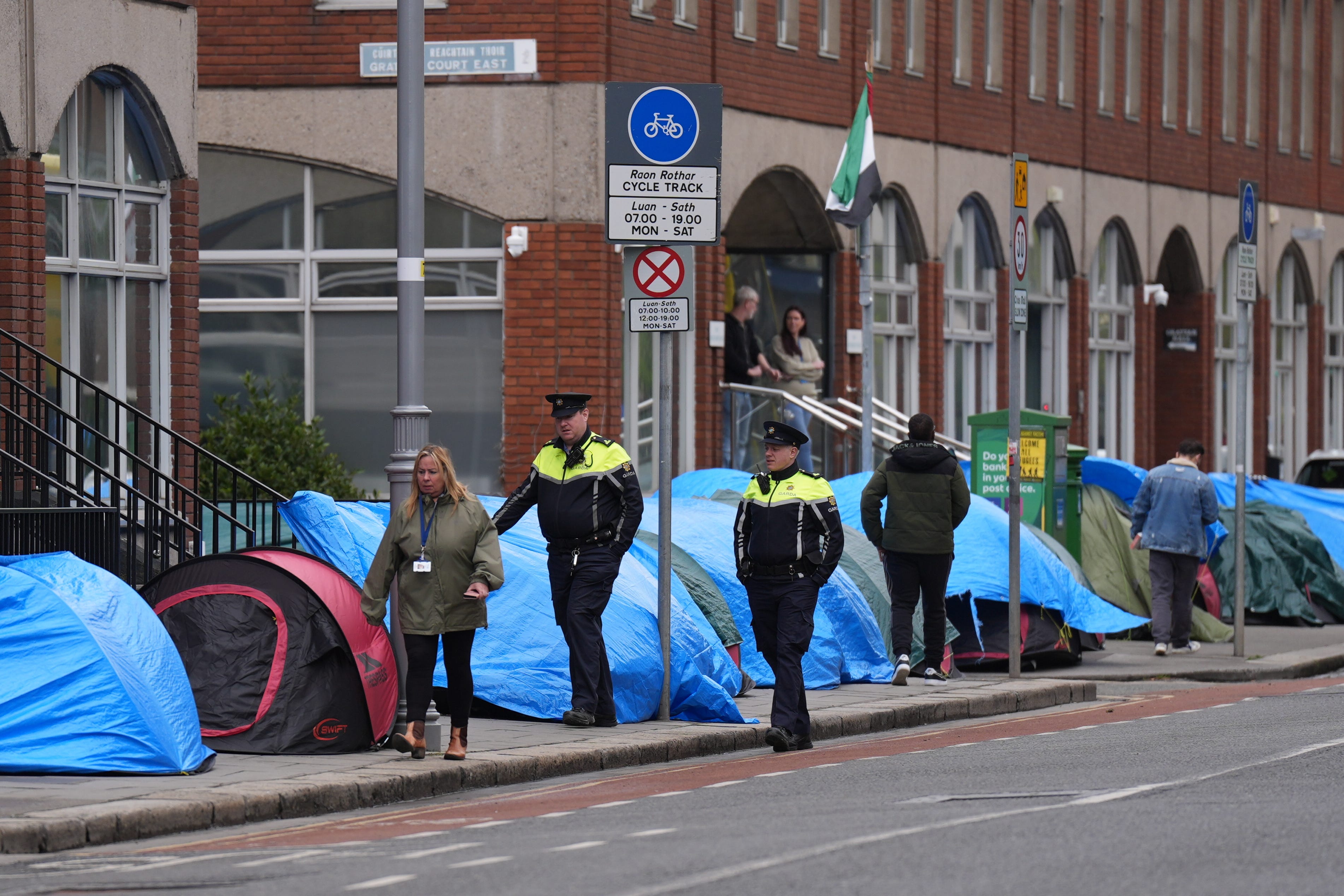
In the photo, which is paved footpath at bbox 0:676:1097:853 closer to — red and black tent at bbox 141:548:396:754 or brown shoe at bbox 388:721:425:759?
brown shoe at bbox 388:721:425:759

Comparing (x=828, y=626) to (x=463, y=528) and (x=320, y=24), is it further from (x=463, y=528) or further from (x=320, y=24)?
(x=320, y=24)

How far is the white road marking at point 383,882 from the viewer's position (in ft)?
27.2

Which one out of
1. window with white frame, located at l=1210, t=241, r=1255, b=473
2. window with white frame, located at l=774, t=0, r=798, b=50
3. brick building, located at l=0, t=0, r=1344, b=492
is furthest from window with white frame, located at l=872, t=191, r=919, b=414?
window with white frame, located at l=1210, t=241, r=1255, b=473

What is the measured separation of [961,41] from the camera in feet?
102

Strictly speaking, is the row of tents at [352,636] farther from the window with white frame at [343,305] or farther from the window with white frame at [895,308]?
the window with white frame at [895,308]

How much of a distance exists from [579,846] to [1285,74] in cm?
3690

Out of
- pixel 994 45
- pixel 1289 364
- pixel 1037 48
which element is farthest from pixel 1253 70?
pixel 994 45

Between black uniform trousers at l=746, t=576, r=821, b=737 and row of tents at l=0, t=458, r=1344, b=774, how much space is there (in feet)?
3.35

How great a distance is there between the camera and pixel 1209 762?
11938mm

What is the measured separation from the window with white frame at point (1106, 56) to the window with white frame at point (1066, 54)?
0.85 metres

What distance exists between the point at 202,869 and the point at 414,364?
4251mm

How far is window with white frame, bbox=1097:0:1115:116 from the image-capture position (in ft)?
115

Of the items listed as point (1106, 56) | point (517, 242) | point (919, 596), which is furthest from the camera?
point (1106, 56)

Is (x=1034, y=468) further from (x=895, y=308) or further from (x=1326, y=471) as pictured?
(x=1326, y=471)
